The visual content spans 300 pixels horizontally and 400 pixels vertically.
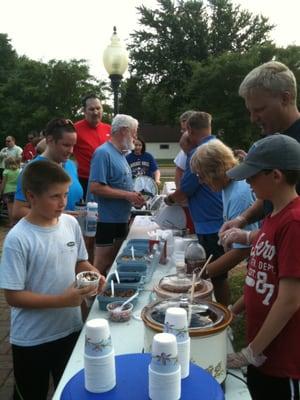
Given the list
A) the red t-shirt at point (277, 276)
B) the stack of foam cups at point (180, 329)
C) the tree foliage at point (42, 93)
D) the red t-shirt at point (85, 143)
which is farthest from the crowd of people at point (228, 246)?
the tree foliage at point (42, 93)

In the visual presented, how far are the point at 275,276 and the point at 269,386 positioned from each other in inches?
17.9

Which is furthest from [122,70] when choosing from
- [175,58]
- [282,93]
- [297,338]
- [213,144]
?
[175,58]

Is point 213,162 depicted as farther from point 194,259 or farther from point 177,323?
point 177,323

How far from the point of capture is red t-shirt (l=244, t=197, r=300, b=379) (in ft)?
4.52

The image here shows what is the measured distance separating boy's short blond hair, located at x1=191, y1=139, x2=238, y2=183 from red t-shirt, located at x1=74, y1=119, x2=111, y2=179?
2613 mm

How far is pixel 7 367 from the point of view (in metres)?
3.03

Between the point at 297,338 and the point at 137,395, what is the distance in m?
0.70

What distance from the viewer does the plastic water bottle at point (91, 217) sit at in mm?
3094

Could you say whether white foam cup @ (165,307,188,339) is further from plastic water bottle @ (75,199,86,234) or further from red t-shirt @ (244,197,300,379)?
plastic water bottle @ (75,199,86,234)

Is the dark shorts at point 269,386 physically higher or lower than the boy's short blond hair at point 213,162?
lower

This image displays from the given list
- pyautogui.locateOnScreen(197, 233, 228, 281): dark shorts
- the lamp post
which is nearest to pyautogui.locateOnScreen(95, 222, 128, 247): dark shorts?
pyautogui.locateOnScreen(197, 233, 228, 281): dark shorts

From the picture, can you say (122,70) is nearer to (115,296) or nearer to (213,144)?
(213,144)

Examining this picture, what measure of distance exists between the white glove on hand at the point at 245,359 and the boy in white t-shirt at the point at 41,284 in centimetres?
65

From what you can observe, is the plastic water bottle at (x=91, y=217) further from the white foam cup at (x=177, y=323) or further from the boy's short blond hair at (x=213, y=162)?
the white foam cup at (x=177, y=323)
